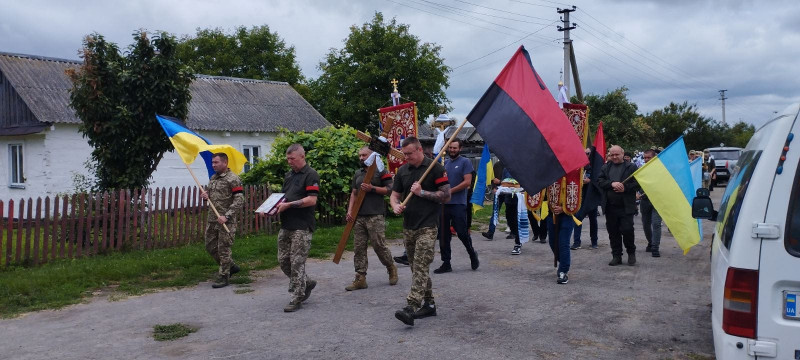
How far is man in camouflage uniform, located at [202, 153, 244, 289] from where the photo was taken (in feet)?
27.3

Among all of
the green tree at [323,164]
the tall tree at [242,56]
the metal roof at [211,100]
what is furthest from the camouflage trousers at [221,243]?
the tall tree at [242,56]

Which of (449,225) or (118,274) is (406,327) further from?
(118,274)

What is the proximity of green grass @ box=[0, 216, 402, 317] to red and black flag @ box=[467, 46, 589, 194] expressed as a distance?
4.34 meters

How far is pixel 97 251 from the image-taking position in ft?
33.9

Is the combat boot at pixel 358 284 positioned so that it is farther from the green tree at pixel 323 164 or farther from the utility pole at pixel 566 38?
the utility pole at pixel 566 38

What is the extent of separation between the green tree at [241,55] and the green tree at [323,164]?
104ft

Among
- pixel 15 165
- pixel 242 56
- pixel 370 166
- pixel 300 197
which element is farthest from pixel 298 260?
pixel 242 56

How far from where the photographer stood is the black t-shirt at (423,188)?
21.4ft

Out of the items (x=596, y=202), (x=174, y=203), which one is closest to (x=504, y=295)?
(x=596, y=202)

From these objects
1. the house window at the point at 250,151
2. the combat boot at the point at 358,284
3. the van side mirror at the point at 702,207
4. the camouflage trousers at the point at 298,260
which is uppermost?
the house window at the point at 250,151

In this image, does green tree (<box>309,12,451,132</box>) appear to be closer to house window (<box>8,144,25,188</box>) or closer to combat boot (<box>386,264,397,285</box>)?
house window (<box>8,144,25,188</box>)

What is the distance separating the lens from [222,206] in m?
8.35

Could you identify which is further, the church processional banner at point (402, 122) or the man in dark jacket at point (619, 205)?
the church processional banner at point (402, 122)

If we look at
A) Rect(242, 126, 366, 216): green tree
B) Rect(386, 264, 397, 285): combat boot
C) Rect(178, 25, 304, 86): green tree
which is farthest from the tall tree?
Rect(386, 264, 397, 285): combat boot
